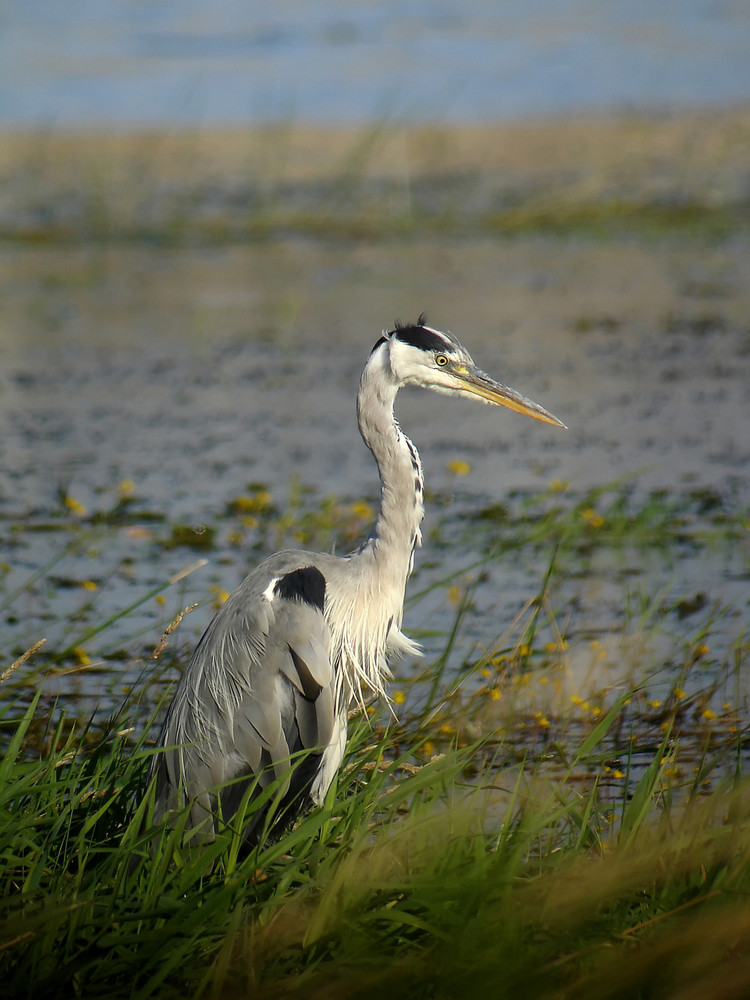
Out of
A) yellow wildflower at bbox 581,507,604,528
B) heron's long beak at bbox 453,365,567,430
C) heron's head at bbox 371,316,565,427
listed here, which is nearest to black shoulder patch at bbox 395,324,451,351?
heron's head at bbox 371,316,565,427

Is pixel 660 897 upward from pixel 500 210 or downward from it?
downward

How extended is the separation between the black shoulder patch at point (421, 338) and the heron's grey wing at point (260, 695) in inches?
28.1

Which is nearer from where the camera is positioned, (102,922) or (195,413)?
(102,922)

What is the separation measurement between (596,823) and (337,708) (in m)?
0.79

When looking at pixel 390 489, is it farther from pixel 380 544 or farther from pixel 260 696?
pixel 260 696

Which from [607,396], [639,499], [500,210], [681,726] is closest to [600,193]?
[500,210]

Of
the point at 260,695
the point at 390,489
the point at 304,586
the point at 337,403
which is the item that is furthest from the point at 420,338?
the point at 337,403

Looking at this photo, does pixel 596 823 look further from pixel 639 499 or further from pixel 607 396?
pixel 607 396

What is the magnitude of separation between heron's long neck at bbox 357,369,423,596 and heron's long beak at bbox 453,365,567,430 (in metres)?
0.24

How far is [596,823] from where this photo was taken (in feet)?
10.6

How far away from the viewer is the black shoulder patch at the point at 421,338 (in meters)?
3.70

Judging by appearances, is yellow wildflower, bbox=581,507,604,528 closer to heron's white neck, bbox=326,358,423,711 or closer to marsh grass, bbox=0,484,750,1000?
marsh grass, bbox=0,484,750,1000

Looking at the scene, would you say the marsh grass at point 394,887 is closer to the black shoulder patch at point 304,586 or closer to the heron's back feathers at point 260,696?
the heron's back feathers at point 260,696

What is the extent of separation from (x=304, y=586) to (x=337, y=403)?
531 cm
